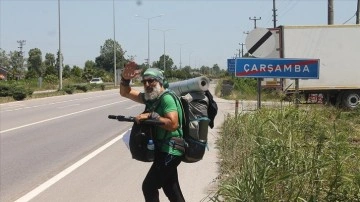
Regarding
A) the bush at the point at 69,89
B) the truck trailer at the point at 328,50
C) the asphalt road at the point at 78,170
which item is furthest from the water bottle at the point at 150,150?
the bush at the point at 69,89

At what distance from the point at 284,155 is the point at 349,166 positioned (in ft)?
2.32

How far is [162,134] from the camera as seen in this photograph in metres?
4.39

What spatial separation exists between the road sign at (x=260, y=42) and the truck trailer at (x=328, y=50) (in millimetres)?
10571

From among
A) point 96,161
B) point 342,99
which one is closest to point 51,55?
point 342,99

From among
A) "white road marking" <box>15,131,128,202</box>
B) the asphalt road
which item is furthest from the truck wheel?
"white road marking" <box>15,131,128,202</box>

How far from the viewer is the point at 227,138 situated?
10.1 meters

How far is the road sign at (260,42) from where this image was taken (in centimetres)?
990

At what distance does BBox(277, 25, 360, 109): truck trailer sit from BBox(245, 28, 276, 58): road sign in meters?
10.6

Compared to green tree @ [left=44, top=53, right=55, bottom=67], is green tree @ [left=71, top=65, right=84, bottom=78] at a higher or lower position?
lower

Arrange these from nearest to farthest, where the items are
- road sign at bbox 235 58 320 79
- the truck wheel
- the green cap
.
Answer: the green cap → road sign at bbox 235 58 320 79 → the truck wheel

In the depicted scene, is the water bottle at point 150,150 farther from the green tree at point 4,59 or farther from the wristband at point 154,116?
the green tree at point 4,59

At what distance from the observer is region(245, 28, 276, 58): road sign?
32.5ft

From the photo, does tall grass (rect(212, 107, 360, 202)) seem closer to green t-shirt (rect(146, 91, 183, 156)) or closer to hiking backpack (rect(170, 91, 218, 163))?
hiking backpack (rect(170, 91, 218, 163))

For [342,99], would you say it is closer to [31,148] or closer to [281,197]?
[31,148]
